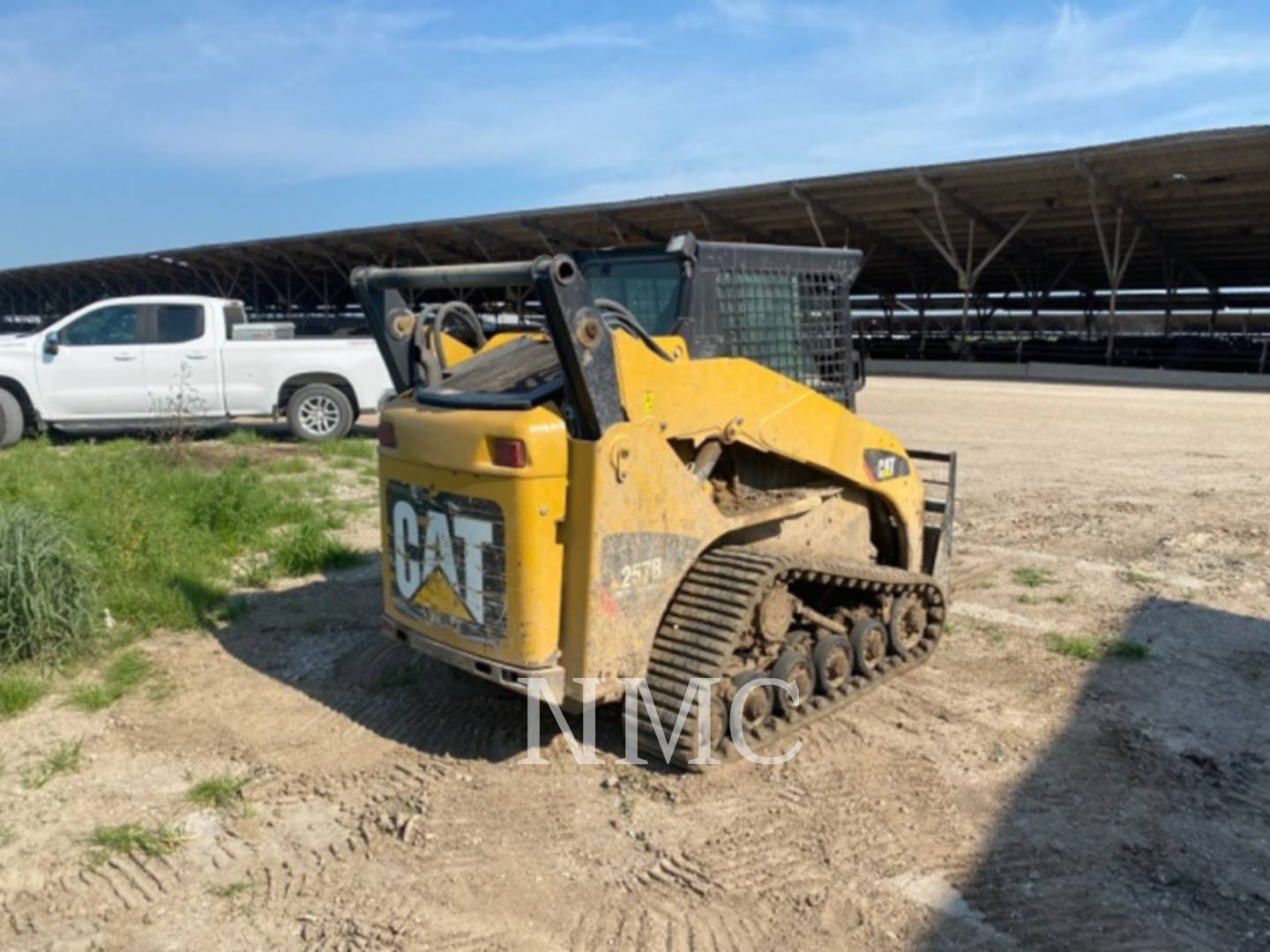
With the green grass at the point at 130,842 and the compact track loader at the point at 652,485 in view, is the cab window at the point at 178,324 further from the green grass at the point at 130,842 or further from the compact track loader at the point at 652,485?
the green grass at the point at 130,842

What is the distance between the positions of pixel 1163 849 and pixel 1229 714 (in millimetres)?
1489

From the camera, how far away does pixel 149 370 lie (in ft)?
41.3

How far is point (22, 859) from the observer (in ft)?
11.4

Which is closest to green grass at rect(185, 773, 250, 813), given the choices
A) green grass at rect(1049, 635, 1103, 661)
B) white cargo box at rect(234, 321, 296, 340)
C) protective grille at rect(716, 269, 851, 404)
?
protective grille at rect(716, 269, 851, 404)

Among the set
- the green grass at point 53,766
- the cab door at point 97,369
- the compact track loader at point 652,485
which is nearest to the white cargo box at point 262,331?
the cab door at point 97,369

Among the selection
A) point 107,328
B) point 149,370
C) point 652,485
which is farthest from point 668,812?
point 107,328

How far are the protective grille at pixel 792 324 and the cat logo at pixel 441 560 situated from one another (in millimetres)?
1478

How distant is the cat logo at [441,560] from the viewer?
3846mm

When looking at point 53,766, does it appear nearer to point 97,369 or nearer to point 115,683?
point 115,683

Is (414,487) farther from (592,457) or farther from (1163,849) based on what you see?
(1163,849)

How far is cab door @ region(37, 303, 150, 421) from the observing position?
1245 centimetres

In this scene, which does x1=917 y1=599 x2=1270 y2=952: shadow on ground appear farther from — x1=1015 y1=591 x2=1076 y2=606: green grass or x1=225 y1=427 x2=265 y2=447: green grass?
x1=225 y1=427 x2=265 y2=447: green grass

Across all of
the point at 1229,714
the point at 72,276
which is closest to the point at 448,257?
the point at 72,276

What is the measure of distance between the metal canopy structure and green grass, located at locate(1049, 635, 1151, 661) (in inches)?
613
